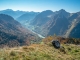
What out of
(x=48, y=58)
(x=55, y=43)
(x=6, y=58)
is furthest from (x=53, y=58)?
(x=55, y=43)

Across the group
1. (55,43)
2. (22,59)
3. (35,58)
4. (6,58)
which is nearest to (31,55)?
(35,58)

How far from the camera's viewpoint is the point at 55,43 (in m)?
28.6

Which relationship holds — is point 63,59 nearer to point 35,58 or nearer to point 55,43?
point 35,58

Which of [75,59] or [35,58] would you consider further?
[75,59]

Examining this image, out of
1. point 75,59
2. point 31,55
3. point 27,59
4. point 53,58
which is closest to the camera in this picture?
point 27,59

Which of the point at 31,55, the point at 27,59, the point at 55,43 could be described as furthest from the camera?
the point at 55,43

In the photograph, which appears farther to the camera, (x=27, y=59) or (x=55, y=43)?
(x=55, y=43)

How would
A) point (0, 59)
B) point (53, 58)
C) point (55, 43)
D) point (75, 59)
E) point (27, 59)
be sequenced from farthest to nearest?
1. point (55, 43)
2. point (75, 59)
3. point (53, 58)
4. point (27, 59)
5. point (0, 59)

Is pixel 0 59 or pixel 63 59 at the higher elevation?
pixel 0 59

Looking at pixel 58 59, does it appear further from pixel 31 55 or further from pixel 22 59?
pixel 22 59

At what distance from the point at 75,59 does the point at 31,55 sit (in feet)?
27.7

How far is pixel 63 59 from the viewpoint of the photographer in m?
19.5

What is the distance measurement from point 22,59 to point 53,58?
5.04 m

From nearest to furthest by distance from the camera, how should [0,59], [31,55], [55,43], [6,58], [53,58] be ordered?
1. [0,59]
2. [6,58]
3. [31,55]
4. [53,58]
5. [55,43]
